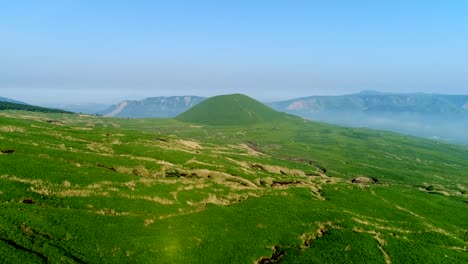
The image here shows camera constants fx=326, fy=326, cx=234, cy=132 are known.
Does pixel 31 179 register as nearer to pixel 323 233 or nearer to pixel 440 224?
pixel 323 233

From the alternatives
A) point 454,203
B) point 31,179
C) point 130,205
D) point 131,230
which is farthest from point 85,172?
point 454,203

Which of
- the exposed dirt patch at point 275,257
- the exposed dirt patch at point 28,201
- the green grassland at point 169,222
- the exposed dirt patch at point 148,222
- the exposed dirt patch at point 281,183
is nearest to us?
the green grassland at point 169,222

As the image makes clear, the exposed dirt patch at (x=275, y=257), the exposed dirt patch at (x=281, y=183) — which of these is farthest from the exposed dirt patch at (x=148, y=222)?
the exposed dirt patch at (x=281, y=183)

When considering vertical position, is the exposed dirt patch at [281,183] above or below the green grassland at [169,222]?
below

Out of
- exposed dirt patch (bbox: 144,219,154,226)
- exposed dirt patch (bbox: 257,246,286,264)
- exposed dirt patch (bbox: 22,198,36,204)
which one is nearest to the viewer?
exposed dirt patch (bbox: 22,198,36,204)

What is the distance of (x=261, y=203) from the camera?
191 feet

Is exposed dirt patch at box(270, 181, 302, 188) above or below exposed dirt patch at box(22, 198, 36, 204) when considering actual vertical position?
below

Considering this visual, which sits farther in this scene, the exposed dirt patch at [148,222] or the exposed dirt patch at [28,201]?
the exposed dirt patch at [148,222]

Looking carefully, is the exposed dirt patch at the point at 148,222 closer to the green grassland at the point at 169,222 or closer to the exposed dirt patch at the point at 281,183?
the green grassland at the point at 169,222

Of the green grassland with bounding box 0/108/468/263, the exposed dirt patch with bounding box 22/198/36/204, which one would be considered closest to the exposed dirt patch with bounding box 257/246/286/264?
the green grassland with bounding box 0/108/468/263

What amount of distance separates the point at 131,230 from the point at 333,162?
569 feet

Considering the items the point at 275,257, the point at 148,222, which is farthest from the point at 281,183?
the point at 148,222

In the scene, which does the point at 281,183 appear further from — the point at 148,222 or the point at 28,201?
the point at 28,201

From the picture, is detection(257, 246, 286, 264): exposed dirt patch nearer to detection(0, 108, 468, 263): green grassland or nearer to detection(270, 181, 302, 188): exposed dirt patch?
detection(0, 108, 468, 263): green grassland
